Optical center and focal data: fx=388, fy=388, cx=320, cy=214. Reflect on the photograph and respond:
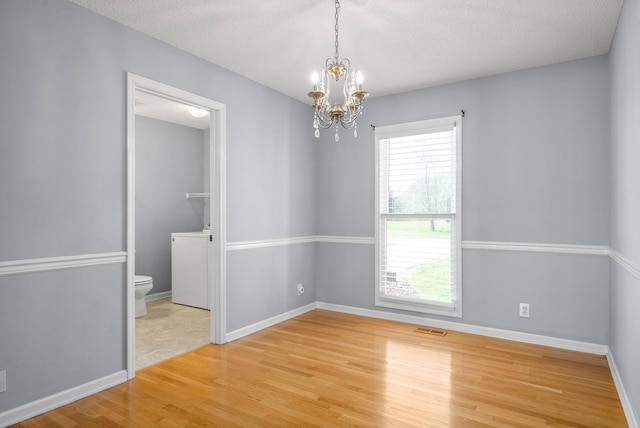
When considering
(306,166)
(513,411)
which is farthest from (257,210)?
(513,411)

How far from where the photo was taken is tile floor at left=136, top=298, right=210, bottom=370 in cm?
338

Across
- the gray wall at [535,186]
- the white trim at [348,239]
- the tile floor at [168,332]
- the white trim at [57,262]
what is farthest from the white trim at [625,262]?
the tile floor at [168,332]

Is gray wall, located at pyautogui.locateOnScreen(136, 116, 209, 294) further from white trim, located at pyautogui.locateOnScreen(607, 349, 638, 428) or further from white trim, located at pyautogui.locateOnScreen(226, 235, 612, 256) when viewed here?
white trim, located at pyautogui.locateOnScreen(607, 349, 638, 428)

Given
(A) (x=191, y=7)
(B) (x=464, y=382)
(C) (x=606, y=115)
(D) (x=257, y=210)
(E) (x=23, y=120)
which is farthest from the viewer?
(D) (x=257, y=210)

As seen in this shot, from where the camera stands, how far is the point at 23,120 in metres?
2.31

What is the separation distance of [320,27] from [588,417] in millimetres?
3104

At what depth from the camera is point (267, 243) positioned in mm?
4203

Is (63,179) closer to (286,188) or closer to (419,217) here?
(286,188)

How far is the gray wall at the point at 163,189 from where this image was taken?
18.0 feet

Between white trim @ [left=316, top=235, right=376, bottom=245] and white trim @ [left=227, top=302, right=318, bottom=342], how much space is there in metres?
0.84

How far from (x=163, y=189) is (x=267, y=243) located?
7.95 ft

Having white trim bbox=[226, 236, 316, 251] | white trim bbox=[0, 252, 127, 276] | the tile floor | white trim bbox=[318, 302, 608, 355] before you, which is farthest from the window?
white trim bbox=[0, 252, 127, 276]

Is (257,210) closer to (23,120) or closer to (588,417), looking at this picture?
(23,120)

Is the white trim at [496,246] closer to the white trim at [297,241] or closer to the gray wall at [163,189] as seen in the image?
the white trim at [297,241]
